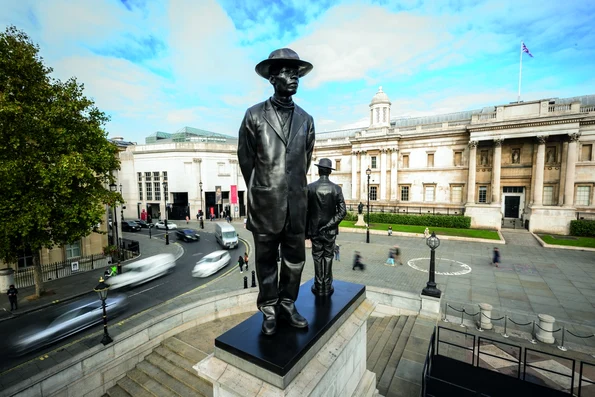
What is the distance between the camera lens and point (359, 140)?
130 ft

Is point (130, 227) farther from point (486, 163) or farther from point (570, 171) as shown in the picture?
point (570, 171)

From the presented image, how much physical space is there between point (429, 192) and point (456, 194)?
122 inches

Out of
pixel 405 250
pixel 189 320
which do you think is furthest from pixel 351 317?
pixel 405 250

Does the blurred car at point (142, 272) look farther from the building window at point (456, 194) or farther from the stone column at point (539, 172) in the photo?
the stone column at point (539, 172)

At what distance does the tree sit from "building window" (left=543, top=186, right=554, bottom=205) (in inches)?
1545

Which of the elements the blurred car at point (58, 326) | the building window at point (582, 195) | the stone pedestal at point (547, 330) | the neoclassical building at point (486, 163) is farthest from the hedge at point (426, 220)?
the blurred car at point (58, 326)

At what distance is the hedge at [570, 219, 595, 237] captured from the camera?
79.4 feet

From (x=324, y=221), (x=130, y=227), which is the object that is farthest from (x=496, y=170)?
(x=130, y=227)

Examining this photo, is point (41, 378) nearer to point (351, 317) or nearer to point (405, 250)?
point (351, 317)

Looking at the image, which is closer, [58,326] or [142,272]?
[58,326]

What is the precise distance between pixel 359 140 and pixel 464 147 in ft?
42.8

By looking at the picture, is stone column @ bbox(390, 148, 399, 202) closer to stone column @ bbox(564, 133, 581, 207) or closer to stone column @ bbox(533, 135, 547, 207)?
stone column @ bbox(533, 135, 547, 207)

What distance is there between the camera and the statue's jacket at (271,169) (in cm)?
329

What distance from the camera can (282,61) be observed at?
128 inches
